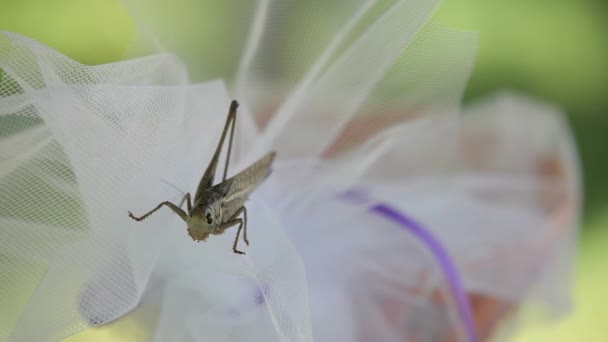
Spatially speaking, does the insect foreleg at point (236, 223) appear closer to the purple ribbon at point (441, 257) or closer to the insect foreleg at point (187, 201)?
the insect foreleg at point (187, 201)

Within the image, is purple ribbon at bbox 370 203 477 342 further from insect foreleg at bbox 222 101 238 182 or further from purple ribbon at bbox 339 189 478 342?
insect foreleg at bbox 222 101 238 182

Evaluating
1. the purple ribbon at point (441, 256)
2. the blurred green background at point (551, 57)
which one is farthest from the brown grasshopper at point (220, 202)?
the blurred green background at point (551, 57)

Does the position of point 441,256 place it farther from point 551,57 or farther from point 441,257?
point 551,57

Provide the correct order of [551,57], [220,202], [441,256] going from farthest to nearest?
[551,57]
[441,256]
[220,202]

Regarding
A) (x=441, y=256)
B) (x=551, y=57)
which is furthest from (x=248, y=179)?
(x=551, y=57)

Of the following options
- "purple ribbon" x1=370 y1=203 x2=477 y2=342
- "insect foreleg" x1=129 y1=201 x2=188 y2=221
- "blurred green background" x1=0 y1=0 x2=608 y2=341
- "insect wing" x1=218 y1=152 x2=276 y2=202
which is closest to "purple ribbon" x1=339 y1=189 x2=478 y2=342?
"purple ribbon" x1=370 y1=203 x2=477 y2=342
